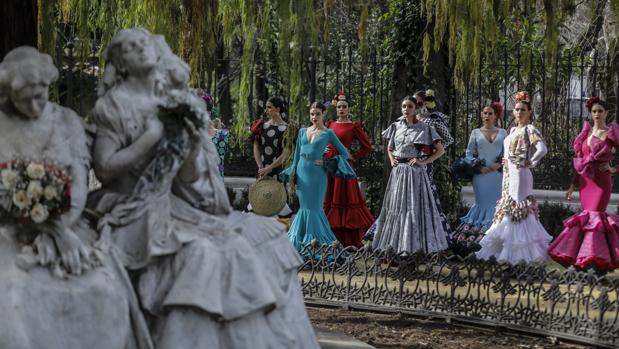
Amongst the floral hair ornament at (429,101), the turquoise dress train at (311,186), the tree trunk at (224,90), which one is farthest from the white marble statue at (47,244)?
the tree trunk at (224,90)

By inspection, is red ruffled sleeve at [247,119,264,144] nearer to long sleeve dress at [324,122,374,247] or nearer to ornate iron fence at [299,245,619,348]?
long sleeve dress at [324,122,374,247]

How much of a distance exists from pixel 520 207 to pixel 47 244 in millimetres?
7290

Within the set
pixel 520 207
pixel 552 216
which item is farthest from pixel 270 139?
pixel 552 216

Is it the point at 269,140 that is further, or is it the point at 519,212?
the point at 269,140

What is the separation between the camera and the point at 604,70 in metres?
19.0

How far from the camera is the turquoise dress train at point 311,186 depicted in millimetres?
12039

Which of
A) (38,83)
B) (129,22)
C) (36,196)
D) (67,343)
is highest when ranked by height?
(129,22)

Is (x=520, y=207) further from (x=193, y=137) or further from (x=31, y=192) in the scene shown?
(x=31, y=192)

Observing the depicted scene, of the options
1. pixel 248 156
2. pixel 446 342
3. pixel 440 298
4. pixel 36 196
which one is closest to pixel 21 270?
pixel 36 196

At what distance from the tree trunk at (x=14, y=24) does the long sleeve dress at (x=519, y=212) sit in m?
6.07

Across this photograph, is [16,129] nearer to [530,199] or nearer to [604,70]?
[530,199]

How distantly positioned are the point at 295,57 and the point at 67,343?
7.60ft

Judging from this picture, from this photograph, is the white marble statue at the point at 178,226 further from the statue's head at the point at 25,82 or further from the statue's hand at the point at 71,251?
the statue's head at the point at 25,82

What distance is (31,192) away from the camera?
4.98m
